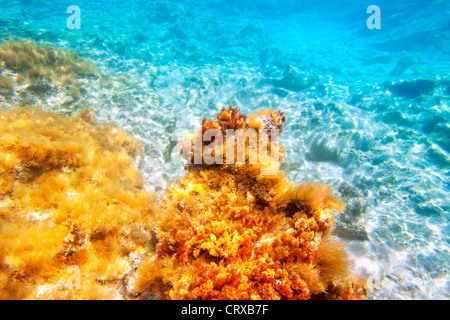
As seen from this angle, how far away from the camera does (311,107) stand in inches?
419

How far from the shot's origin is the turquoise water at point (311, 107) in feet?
18.4

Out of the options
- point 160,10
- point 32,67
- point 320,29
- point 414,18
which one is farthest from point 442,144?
point 320,29

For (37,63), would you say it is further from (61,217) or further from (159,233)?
(159,233)

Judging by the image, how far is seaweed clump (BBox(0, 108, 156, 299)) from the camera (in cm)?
246

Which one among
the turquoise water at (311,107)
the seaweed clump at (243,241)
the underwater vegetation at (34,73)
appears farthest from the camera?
the underwater vegetation at (34,73)

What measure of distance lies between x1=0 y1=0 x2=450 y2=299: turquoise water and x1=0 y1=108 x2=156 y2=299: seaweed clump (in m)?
2.19

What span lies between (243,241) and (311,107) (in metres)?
9.94

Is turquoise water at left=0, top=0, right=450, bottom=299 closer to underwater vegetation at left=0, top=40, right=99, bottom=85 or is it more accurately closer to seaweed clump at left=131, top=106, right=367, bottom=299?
underwater vegetation at left=0, top=40, right=99, bottom=85

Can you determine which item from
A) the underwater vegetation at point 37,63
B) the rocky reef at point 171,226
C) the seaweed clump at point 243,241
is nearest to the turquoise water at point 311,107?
the underwater vegetation at point 37,63

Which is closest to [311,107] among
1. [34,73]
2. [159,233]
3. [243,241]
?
[243,241]

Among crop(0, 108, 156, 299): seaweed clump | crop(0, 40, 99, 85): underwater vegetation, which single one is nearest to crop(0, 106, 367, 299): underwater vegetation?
crop(0, 108, 156, 299): seaweed clump

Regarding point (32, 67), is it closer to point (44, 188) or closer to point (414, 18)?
point (44, 188)

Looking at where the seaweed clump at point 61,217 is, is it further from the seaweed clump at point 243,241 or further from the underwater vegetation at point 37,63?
the underwater vegetation at point 37,63

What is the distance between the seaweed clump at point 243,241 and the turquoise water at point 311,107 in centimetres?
294
